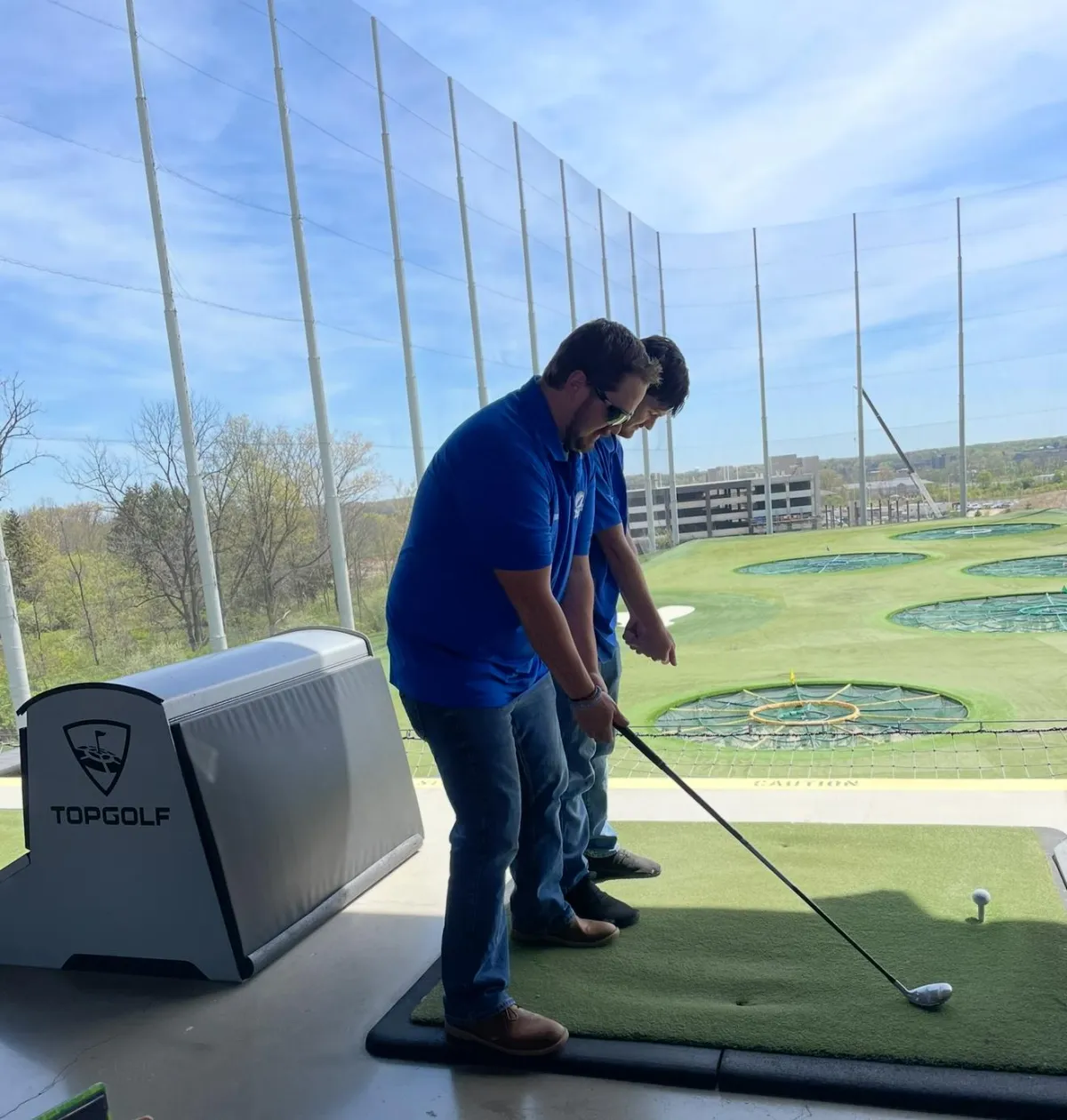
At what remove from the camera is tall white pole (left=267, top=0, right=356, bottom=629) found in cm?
766

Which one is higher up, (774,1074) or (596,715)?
(596,715)

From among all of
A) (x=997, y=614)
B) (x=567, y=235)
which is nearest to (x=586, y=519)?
Answer: (x=997, y=614)

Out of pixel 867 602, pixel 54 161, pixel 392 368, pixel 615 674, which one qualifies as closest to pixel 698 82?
pixel 392 368

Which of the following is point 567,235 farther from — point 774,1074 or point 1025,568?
point 774,1074

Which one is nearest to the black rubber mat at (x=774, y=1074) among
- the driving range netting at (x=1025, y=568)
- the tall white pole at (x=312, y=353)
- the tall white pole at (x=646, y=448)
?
the tall white pole at (x=312, y=353)

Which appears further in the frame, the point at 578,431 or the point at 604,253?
the point at 604,253

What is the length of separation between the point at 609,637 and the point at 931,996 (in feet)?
3.59

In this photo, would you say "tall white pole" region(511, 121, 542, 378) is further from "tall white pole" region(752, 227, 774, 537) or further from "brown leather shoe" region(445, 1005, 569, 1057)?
"brown leather shoe" region(445, 1005, 569, 1057)

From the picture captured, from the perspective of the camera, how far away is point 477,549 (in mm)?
1759

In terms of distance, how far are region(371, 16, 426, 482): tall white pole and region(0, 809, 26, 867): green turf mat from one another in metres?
5.52

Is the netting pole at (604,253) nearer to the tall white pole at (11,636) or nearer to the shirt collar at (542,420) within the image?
the tall white pole at (11,636)

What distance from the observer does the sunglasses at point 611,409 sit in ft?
6.11

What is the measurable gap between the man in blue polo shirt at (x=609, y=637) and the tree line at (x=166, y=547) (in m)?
4.71

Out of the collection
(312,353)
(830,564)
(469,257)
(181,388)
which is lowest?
(830,564)
